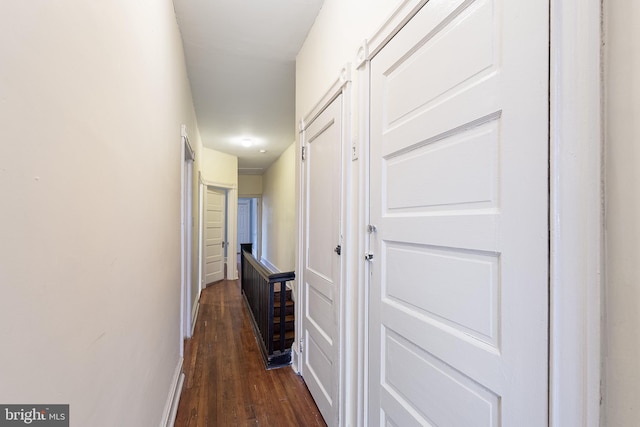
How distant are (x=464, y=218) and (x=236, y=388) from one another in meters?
2.13

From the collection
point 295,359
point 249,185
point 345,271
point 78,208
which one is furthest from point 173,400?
point 249,185

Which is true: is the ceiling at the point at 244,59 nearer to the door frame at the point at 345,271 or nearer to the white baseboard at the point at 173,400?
the door frame at the point at 345,271

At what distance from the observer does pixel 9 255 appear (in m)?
0.46

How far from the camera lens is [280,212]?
6121mm

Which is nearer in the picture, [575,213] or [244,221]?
[575,213]

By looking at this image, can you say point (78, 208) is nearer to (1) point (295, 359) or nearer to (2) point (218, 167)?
(1) point (295, 359)

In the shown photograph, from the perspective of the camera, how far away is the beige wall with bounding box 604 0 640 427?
0.50m

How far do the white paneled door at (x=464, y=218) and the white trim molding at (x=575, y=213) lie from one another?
1.0 inches

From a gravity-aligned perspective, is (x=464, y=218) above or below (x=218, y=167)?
below

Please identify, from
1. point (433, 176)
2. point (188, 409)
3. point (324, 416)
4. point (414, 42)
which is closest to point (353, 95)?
point (414, 42)

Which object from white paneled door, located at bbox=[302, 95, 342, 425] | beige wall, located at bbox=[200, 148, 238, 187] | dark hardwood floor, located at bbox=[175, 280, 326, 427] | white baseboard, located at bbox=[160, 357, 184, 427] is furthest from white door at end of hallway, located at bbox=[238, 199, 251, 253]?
white paneled door, located at bbox=[302, 95, 342, 425]

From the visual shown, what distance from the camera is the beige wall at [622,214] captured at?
0.50 m

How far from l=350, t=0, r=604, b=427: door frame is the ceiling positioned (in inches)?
68.4

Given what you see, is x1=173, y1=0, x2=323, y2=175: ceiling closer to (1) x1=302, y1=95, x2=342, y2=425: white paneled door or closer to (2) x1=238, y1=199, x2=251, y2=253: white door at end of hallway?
(1) x1=302, y1=95, x2=342, y2=425: white paneled door
